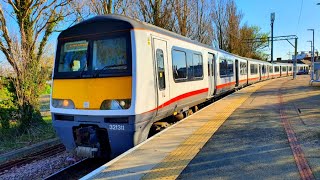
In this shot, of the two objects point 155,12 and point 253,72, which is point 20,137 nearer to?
point 155,12

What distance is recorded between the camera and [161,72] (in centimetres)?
739

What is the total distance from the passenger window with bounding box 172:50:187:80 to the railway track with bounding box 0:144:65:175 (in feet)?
12.7

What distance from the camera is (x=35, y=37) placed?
38.2 ft

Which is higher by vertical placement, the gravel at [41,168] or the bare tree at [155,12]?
the bare tree at [155,12]

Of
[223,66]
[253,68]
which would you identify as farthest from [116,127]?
[253,68]

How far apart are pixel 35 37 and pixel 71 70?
Result: 562cm

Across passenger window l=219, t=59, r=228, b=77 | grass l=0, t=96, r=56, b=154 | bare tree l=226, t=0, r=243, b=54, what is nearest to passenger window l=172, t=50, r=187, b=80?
grass l=0, t=96, r=56, b=154

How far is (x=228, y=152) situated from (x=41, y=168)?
170 inches

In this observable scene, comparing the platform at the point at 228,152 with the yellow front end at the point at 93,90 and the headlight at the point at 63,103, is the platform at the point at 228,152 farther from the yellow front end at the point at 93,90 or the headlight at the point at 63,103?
the headlight at the point at 63,103

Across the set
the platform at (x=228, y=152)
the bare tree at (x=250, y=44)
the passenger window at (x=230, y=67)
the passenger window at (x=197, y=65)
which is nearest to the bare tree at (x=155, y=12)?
the passenger window at (x=230, y=67)

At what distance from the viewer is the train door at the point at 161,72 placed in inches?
280

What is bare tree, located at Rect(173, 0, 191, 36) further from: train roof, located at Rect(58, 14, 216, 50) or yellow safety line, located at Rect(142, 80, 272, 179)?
train roof, located at Rect(58, 14, 216, 50)

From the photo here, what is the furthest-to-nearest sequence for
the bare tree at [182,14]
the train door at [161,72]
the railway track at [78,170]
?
the bare tree at [182,14] < the train door at [161,72] < the railway track at [78,170]

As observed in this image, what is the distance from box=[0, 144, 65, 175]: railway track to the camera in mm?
7416
